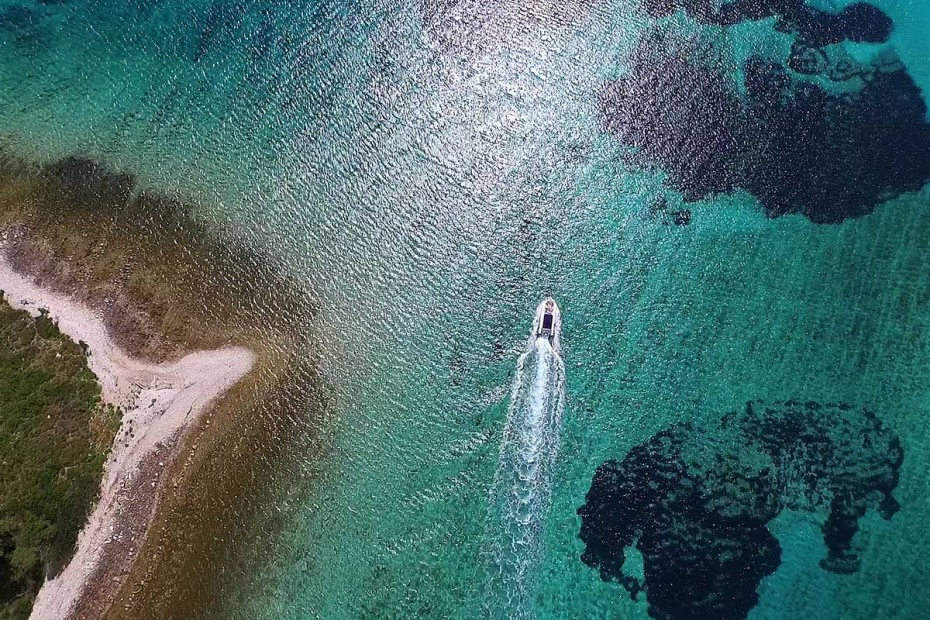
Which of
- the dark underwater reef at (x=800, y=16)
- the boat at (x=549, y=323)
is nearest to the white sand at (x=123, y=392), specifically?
the boat at (x=549, y=323)

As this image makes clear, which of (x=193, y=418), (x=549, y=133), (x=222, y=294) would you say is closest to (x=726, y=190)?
(x=549, y=133)

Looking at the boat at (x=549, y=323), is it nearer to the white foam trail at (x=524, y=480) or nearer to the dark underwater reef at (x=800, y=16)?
the white foam trail at (x=524, y=480)

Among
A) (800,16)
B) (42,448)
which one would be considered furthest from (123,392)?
(800,16)

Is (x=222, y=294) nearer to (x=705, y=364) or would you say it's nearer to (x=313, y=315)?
(x=313, y=315)

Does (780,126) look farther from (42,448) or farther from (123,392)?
(42,448)

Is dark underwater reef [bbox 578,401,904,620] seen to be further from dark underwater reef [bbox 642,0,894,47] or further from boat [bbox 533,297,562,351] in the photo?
dark underwater reef [bbox 642,0,894,47]

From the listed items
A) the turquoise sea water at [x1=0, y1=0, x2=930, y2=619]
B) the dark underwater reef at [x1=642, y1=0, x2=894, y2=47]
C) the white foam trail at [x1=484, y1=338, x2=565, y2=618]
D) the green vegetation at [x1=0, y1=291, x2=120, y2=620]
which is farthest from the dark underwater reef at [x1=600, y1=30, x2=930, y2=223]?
→ the green vegetation at [x1=0, y1=291, x2=120, y2=620]
